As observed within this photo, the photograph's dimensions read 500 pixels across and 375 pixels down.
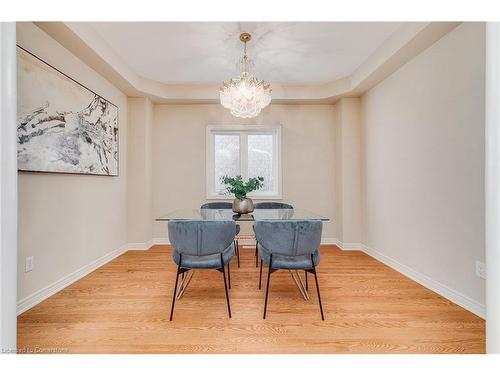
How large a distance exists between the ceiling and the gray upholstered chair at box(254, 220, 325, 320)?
1.95 metres

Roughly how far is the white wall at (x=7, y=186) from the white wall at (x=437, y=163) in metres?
3.06

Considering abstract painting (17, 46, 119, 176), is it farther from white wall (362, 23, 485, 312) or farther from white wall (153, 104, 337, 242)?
white wall (362, 23, 485, 312)

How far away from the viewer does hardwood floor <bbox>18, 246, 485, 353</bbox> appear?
5.01 feet

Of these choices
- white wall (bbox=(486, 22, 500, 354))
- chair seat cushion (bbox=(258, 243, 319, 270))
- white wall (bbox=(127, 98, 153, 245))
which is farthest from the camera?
white wall (bbox=(127, 98, 153, 245))

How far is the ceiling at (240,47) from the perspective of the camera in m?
2.32

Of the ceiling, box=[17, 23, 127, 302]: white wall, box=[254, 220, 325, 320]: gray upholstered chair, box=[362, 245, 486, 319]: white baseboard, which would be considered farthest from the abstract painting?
box=[362, 245, 486, 319]: white baseboard

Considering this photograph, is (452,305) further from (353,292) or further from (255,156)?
(255,156)

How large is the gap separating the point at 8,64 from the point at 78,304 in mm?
1885

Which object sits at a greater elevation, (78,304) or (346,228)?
(346,228)

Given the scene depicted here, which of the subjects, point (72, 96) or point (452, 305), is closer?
point (452, 305)

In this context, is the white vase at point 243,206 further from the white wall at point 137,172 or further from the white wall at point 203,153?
the white wall at point 137,172

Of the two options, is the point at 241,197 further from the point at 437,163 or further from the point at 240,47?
the point at 437,163
